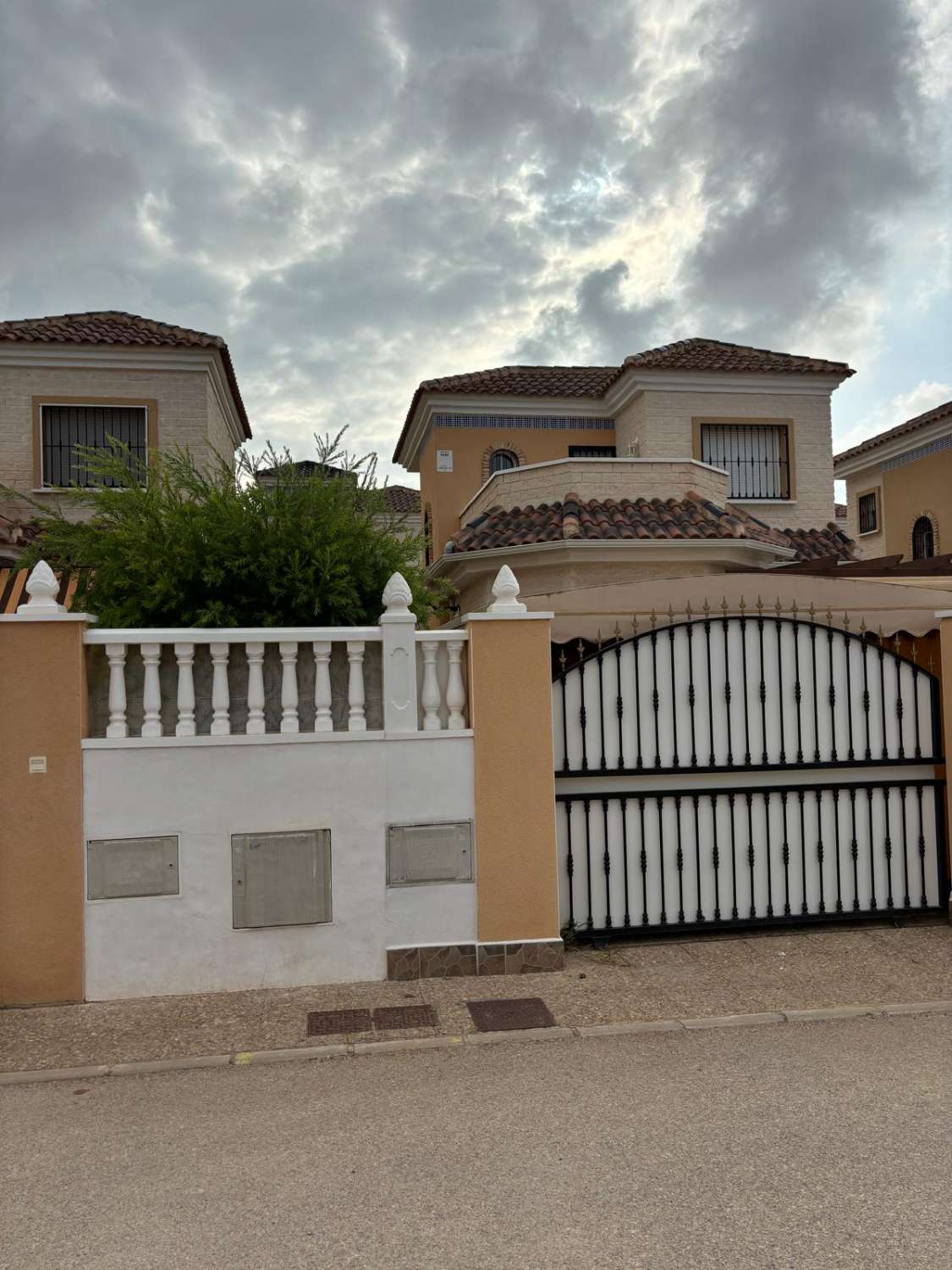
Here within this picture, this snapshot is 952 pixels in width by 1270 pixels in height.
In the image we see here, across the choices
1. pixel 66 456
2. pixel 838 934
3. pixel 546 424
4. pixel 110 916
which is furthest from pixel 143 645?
pixel 546 424

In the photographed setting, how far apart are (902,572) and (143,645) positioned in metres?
8.55

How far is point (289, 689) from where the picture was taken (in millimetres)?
6277

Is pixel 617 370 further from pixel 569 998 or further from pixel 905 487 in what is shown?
pixel 569 998

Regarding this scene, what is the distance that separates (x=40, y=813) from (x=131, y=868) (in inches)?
27.4

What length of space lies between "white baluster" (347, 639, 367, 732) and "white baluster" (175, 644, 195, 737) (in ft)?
3.57

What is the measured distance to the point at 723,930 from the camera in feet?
23.4

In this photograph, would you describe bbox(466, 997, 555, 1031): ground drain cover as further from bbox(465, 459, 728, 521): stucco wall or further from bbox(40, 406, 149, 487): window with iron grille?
bbox(40, 406, 149, 487): window with iron grille

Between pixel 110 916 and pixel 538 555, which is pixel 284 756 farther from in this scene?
pixel 538 555

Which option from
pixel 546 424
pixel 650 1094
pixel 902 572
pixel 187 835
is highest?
pixel 546 424

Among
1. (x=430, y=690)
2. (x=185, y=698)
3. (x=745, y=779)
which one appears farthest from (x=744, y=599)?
(x=185, y=698)

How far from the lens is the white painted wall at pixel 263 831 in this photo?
19.6ft

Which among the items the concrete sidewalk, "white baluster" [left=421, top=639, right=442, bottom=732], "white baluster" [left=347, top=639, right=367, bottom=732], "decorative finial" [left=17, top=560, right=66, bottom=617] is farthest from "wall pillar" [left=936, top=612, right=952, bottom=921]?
"decorative finial" [left=17, top=560, right=66, bottom=617]

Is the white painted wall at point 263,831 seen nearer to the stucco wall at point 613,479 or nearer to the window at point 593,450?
the stucco wall at point 613,479

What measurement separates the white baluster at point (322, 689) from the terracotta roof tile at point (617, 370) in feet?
49.1
